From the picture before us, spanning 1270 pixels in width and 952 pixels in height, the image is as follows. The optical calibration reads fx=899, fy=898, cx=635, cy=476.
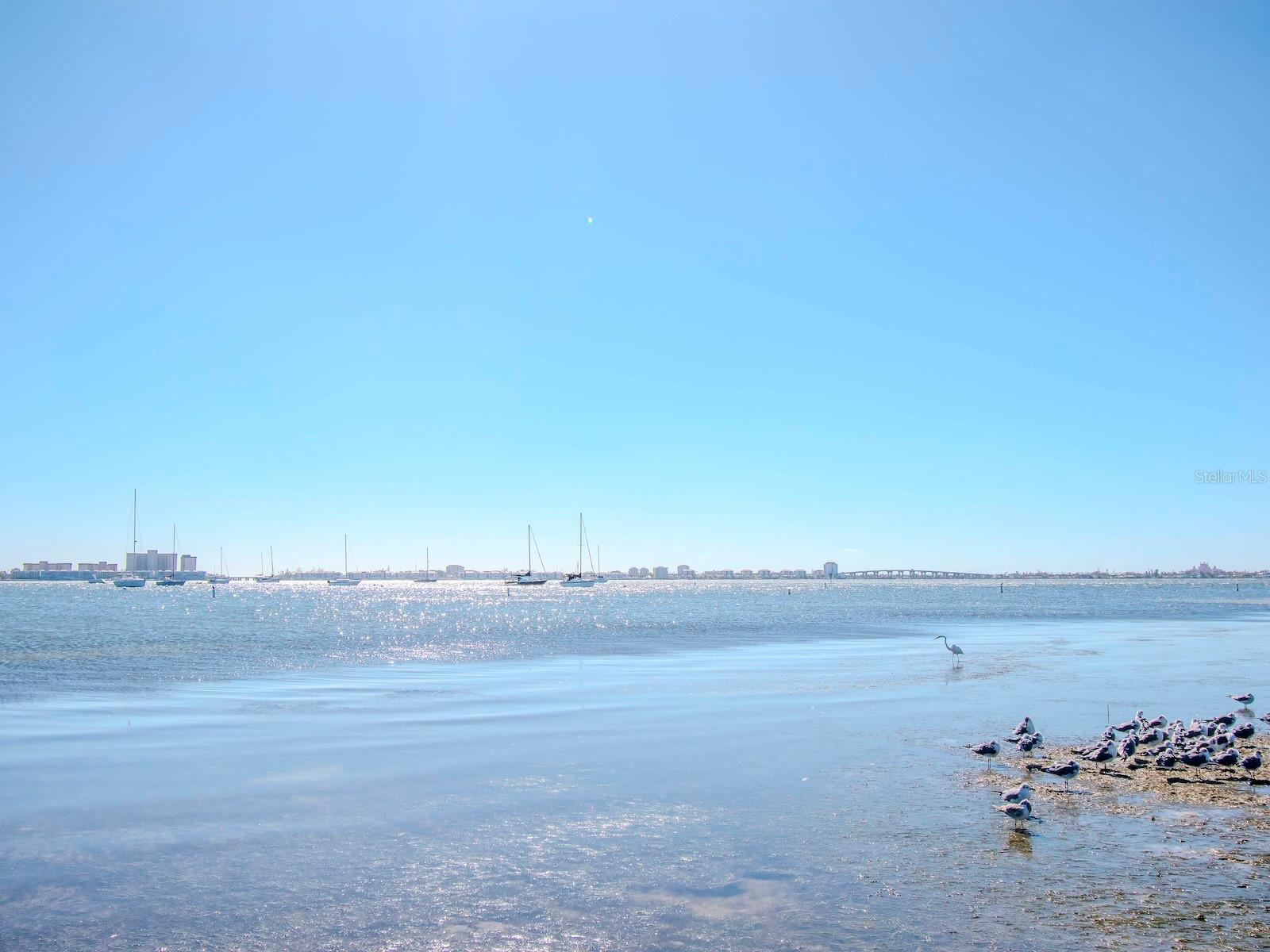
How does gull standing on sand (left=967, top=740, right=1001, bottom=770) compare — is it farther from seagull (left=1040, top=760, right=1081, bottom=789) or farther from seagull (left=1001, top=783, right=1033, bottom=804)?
seagull (left=1001, top=783, right=1033, bottom=804)

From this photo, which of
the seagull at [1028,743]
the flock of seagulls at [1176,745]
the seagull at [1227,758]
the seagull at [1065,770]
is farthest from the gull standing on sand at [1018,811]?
the seagull at [1227,758]

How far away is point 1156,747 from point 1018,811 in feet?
21.9

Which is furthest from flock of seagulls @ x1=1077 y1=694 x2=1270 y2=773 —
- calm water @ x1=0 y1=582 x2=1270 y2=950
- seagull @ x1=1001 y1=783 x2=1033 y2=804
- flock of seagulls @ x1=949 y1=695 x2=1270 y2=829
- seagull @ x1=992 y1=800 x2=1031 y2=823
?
seagull @ x1=992 y1=800 x2=1031 y2=823

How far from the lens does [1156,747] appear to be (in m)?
16.1

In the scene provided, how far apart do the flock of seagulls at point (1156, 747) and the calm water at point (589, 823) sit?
1.13m

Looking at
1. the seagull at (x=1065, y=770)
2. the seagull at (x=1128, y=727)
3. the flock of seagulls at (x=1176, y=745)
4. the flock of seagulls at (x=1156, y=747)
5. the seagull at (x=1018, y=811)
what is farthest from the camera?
the seagull at (x=1128, y=727)

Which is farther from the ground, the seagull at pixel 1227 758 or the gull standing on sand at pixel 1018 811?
the gull standing on sand at pixel 1018 811

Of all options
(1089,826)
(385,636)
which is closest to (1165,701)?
(1089,826)

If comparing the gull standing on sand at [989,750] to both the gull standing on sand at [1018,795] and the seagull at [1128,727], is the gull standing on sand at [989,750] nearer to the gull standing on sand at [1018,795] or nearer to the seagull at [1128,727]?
the seagull at [1128,727]

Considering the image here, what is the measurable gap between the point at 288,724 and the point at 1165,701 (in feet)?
69.8

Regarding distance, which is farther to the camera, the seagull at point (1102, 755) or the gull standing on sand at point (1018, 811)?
the seagull at point (1102, 755)

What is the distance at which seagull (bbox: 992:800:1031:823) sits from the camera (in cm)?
1130

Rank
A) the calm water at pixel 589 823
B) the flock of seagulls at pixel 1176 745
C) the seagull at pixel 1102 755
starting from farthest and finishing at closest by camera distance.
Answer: the seagull at pixel 1102 755 < the flock of seagulls at pixel 1176 745 < the calm water at pixel 589 823

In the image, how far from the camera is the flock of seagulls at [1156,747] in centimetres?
1455
